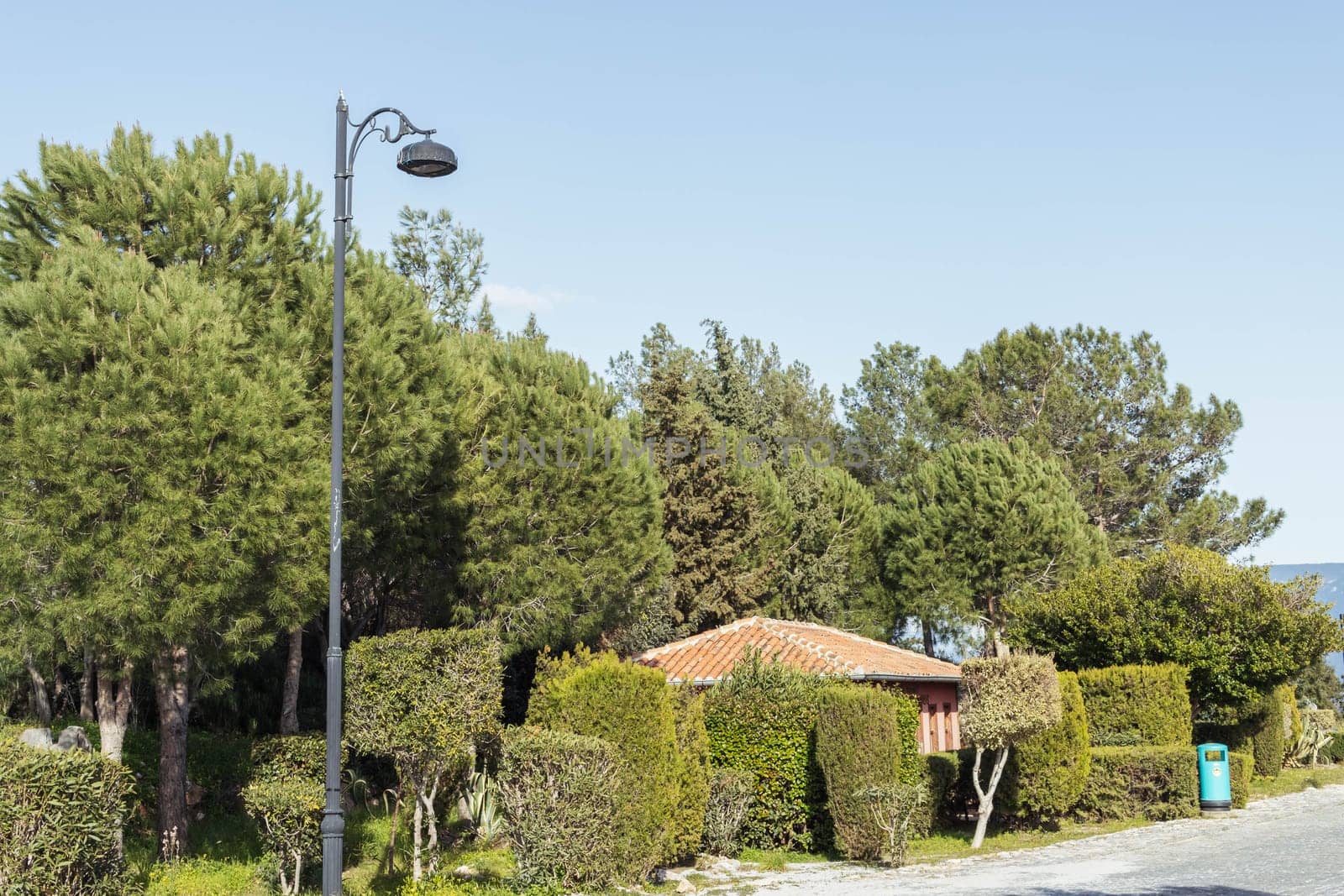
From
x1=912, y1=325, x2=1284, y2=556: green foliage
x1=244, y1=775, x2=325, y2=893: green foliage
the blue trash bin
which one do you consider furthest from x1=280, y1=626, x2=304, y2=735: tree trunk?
x1=912, y1=325, x2=1284, y2=556: green foliage

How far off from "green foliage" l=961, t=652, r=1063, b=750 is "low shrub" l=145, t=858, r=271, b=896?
10.5 meters

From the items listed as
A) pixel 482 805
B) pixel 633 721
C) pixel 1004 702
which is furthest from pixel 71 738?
pixel 1004 702

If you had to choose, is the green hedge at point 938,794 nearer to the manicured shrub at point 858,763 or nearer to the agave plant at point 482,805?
the manicured shrub at point 858,763

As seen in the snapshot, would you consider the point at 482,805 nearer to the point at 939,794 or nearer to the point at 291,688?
the point at 291,688

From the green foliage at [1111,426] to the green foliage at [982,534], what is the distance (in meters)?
8.39

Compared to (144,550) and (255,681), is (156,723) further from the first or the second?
(144,550)

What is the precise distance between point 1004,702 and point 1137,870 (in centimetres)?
334

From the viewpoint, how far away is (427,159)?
40.6 feet

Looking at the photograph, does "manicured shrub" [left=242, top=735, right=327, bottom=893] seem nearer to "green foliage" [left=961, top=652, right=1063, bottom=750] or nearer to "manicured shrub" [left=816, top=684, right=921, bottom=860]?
"manicured shrub" [left=816, top=684, right=921, bottom=860]

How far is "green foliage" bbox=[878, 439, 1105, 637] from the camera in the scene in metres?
39.5

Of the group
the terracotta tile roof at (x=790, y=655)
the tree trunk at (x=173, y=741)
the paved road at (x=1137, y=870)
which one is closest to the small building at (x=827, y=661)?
the terracotta tile roof at (x=790, y=655)

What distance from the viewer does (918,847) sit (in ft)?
60.2

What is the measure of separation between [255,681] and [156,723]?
208 centimetres

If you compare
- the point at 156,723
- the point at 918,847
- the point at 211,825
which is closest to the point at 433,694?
the point at 211,825
